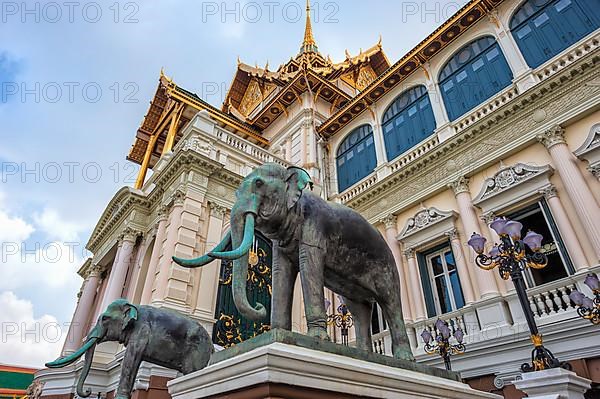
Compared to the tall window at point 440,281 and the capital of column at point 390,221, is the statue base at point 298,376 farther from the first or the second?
the capital of column at point 390,221

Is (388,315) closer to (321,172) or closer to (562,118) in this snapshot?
(562,118)

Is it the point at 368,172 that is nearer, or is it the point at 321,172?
the point at 368,172

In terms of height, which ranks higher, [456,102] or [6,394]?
[456,102]

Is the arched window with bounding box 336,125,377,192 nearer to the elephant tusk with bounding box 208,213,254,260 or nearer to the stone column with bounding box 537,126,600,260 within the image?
the stone column with bounding box 537,126,600,260

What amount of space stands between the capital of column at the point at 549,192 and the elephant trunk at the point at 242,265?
8663 millimetres

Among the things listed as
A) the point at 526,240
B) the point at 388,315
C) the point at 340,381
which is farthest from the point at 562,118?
the point at 340,381

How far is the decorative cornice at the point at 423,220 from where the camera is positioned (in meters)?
10.7

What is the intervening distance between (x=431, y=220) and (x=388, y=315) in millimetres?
8487

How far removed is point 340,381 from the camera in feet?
6.34

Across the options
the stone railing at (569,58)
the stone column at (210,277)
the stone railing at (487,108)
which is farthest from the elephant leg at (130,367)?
the stone railing at (569,58)

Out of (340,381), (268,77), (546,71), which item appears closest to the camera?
(340,381)

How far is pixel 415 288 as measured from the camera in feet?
35.1

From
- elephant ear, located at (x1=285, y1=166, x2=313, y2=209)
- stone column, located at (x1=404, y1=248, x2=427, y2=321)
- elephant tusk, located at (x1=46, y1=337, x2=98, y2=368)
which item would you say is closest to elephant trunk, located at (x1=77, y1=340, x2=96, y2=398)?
elephant tusk, located at (x1=46, y1=337, x2=98, y2=368)

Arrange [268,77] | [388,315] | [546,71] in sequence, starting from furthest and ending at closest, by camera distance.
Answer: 1. [268,77]
2. [546,71]
3. [388,315]
